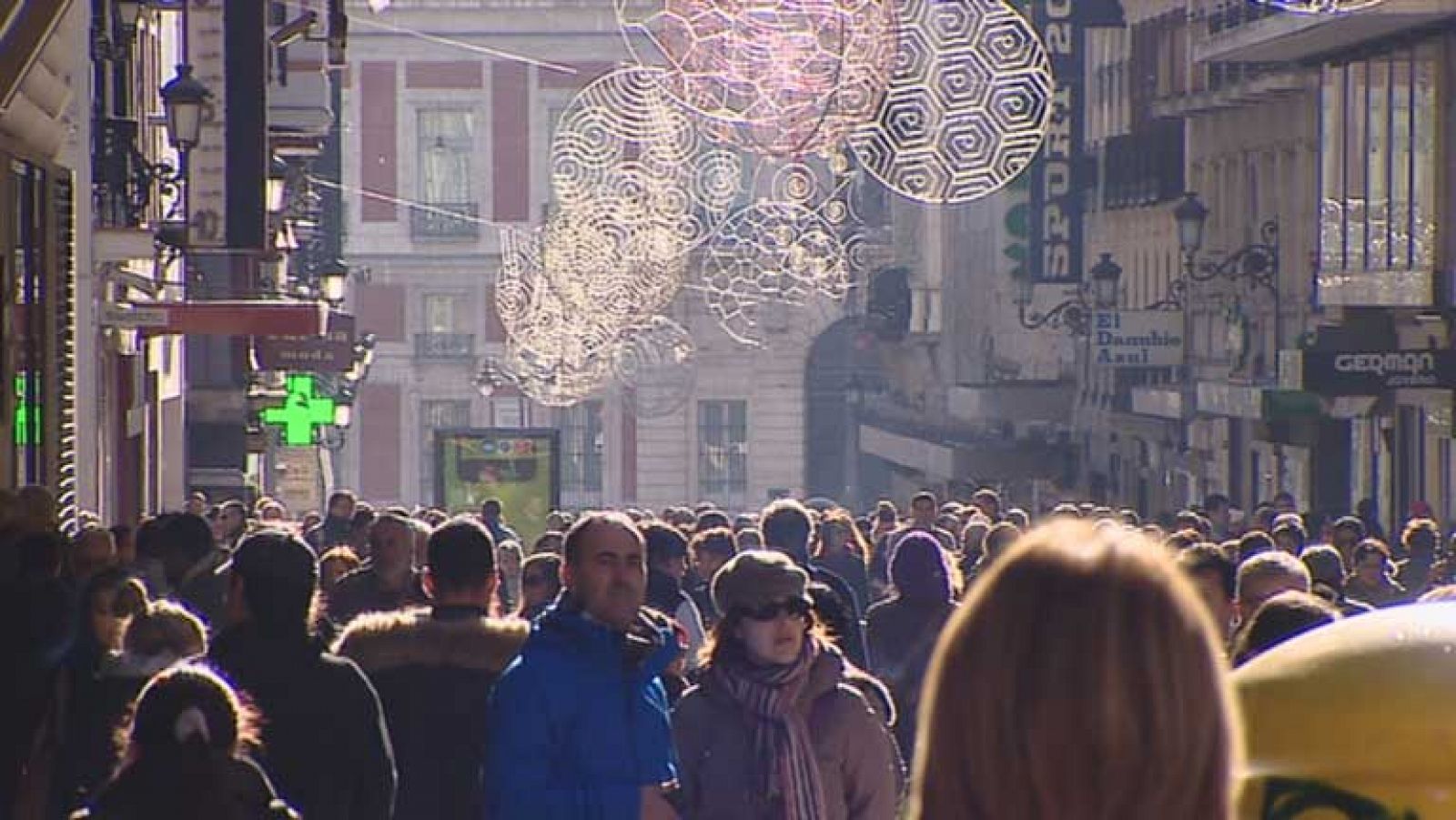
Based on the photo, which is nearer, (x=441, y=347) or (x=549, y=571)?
(x=549, y=571)

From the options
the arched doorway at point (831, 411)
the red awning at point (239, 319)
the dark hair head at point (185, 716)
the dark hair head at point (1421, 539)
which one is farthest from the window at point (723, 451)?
the dark hair head at point (185, 716)

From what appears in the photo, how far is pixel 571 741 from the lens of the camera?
7637 millimetres

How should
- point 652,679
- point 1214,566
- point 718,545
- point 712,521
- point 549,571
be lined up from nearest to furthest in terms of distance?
1. point 652,679
2. point 1214,566
3. point 549,571
4. point 718,545
5. point 712,521

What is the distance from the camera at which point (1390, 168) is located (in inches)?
1328

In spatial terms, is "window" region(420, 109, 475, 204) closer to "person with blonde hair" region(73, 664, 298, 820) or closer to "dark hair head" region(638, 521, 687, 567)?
"dark hair head" region(638, 521, 687, 567)

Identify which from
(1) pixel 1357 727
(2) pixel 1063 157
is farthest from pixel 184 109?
(2) pixel 1063 157

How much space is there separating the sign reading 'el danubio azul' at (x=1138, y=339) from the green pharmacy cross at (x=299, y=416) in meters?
Result: 11.5

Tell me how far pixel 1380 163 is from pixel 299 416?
16.7m

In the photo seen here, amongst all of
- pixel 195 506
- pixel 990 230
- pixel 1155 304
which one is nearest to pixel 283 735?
pixel 195 506

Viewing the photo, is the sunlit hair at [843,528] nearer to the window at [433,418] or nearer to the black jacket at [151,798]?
the black jacket at [151,798]

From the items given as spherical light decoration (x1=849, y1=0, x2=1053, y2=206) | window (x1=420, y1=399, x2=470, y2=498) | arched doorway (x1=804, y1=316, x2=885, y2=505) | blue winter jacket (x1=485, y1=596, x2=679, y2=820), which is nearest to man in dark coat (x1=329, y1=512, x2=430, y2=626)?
blue winter jacket (x1=485, y1=596, x2=679, y2=820)

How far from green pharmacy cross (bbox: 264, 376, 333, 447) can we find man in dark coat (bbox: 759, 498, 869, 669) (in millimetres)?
31151

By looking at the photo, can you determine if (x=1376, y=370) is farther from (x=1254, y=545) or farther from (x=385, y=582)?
(x=385, y=582)

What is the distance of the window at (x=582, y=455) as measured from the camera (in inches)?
2995
